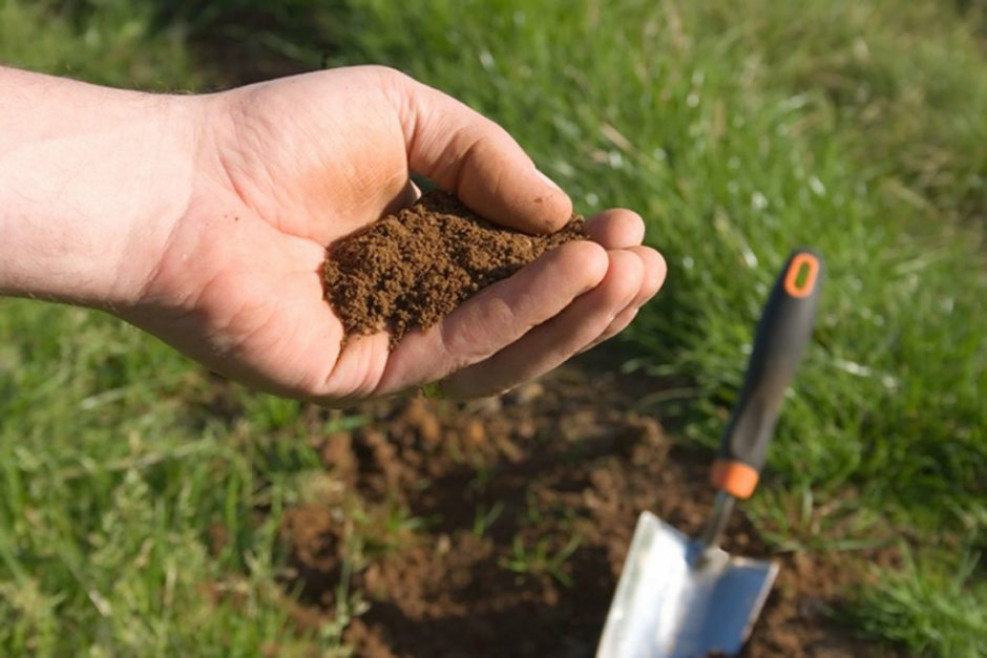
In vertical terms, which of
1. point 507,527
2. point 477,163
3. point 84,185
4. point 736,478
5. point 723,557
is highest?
point 477,163

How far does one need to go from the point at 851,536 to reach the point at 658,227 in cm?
84

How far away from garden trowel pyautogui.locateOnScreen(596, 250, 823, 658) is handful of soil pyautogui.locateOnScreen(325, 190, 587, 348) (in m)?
0.65

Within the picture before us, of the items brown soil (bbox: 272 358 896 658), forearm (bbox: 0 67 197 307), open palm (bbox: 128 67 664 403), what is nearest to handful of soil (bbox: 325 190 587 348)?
open palm (bbox: 128 67 664 403)

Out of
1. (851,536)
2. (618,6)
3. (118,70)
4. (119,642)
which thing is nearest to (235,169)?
(119,642)

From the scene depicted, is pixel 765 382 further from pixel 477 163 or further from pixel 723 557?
pixel 477 163

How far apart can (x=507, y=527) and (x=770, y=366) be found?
Result: 659mm

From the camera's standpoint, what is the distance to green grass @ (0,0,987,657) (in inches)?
96.9

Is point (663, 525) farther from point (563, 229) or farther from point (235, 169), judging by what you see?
point (235, 169)

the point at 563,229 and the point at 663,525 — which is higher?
the point at 563,229

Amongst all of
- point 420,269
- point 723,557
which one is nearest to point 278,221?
point 420,269

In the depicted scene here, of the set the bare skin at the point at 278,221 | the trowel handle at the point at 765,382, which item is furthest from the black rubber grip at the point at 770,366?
the bare skin at the point at 278,221

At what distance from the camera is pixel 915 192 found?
12.1ft

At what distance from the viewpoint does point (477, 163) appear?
204cm

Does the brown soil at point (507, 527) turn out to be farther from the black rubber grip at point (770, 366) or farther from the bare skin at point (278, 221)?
the bare skin at point (278, 221)
